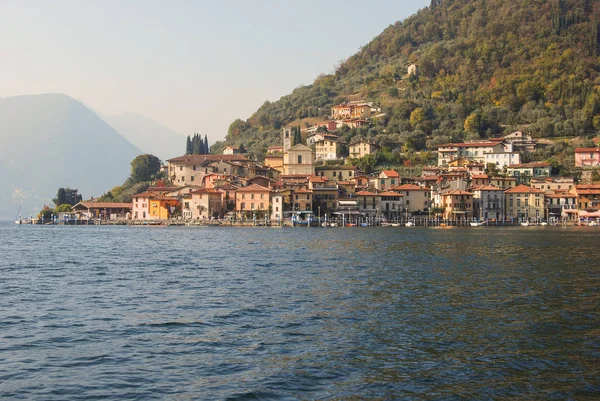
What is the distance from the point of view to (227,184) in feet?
300

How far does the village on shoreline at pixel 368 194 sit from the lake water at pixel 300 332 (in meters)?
54.8

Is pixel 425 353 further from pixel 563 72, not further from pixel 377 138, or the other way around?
pixel 563 72

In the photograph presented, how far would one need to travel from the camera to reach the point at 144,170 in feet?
374

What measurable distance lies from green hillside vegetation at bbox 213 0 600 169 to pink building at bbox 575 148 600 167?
1427 cm

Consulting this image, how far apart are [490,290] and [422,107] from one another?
106m

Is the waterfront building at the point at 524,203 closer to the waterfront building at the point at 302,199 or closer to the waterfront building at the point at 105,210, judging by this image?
the waterfront building at the point at 302,199

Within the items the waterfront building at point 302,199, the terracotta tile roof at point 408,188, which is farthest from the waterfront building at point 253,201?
the terracotta tile roof at point 408,188

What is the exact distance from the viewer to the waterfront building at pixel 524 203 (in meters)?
85.3

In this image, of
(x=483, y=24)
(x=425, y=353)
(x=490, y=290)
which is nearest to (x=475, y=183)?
(x=490, y=290)

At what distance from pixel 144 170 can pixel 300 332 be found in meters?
102

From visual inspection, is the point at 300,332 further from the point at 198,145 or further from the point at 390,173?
the point at 198,145

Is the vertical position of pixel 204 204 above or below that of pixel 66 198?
below

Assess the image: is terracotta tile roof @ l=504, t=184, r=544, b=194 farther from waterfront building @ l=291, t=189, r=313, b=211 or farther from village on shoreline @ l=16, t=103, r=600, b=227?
waterfront building @ l=291, t=189, r=313, b=211

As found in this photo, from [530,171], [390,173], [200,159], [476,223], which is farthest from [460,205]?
[200,159]
